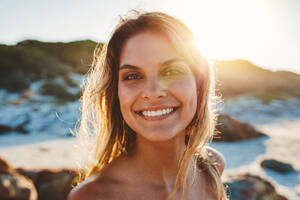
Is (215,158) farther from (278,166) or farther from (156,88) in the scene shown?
(278,166)

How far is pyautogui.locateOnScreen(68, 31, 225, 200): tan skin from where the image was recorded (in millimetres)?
1421

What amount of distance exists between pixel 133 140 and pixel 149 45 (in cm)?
84

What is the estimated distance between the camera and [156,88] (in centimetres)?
140

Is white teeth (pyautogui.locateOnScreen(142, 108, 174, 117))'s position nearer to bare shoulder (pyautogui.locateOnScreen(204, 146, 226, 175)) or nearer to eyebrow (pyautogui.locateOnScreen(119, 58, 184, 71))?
eyebrow (pyautogui.locateOnScreen(119, 58, 184, 71))

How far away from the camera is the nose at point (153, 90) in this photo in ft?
4.55

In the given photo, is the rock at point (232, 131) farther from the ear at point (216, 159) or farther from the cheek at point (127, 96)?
the cheek at point (127, 96)

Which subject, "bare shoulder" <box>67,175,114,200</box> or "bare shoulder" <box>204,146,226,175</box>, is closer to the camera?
"bare shoulder" <box>67,175,114,200</box>

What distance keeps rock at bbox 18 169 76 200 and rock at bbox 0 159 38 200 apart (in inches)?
14.1

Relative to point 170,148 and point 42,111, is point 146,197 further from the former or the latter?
point 42,111

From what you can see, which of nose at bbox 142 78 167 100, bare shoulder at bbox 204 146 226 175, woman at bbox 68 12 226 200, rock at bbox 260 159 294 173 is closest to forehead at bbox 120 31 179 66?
woman at bbox 68 12 226 200

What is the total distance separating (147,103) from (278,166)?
4924mm

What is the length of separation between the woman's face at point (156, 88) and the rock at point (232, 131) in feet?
20.2

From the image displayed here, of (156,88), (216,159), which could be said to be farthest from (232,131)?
(156,88)

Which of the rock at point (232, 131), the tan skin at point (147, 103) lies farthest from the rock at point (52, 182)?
the rock at point (232, 131)
